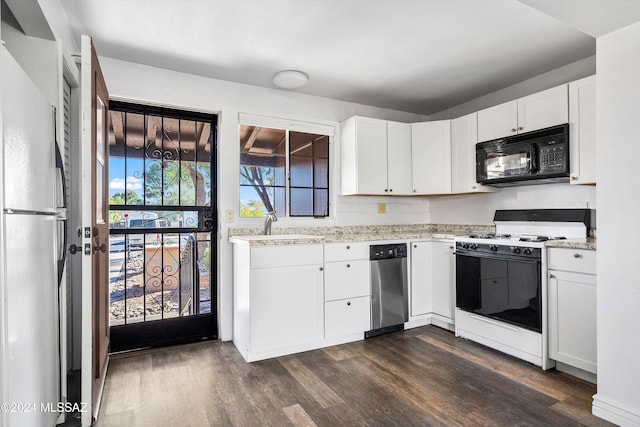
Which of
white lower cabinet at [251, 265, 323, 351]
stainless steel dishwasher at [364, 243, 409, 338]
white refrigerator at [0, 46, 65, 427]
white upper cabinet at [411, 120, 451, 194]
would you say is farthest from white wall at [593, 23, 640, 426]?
white refrigerator at [0, 46, 65, 427]

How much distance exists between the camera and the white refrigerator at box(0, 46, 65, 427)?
4.01 feet

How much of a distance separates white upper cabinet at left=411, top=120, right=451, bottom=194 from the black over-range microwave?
0.37 m

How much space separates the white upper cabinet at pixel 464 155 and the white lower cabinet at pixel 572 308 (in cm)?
115

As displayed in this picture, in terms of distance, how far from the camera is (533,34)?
250 cm

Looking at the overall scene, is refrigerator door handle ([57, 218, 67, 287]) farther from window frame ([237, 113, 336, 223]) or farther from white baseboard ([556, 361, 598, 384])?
white baseboard ([556, 361, 598, 384])

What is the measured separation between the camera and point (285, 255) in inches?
112

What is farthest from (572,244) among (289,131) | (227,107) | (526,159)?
(227,107)

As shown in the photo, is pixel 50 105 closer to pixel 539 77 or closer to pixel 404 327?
pixel 404 327

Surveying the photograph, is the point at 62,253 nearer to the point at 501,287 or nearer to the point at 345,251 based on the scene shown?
the point at 345,251

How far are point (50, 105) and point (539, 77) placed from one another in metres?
3.72

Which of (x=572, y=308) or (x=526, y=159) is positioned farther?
(x=526, y=159)

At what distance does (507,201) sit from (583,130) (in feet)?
3.24

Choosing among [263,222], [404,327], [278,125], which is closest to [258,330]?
[263,222]

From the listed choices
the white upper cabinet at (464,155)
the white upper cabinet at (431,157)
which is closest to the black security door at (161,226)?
the white upper cabinet at (431,157)
